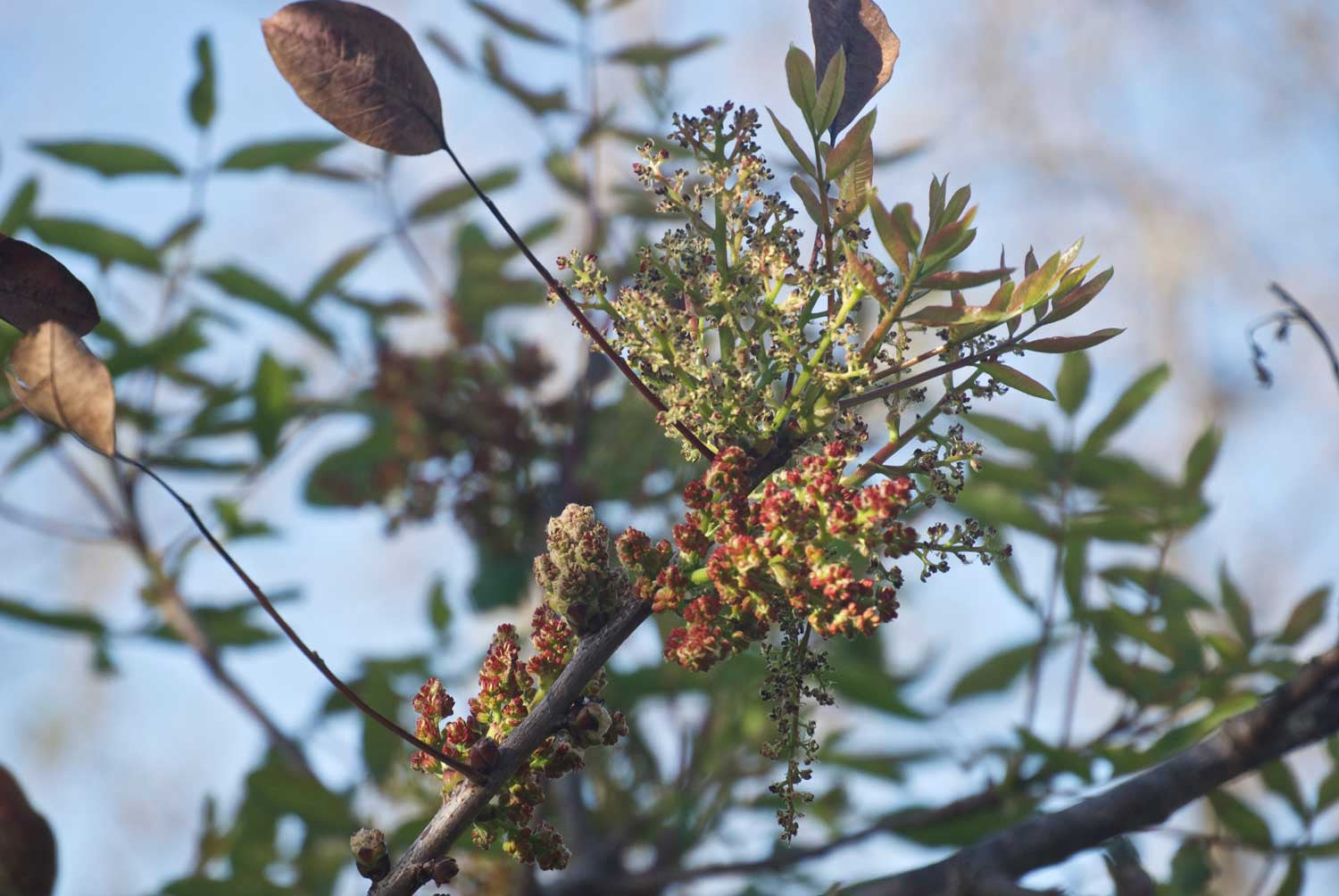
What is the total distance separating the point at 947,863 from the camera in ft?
2.66

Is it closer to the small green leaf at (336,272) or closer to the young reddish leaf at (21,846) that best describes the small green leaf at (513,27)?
the small green leaf at (336,272)

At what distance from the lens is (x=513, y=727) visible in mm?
892

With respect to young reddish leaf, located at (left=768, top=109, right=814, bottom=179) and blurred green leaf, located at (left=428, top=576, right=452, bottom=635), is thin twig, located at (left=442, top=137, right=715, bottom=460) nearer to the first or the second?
young reddish leaf, located at (left=768, top=109, right=814, bottom=179)

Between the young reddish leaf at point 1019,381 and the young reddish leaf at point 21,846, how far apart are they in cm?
86

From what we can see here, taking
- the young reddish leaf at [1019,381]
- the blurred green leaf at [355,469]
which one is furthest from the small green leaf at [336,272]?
the young reddish leaf at [1019,381]

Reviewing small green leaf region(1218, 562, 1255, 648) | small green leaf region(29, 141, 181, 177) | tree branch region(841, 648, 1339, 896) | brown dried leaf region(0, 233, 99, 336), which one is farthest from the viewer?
small green leaf region(29, 141, 181, 177)

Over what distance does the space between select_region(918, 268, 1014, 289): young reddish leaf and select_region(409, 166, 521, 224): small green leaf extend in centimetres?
170

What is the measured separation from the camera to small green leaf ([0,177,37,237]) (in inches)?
81.6

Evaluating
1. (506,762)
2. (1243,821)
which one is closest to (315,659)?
(506,762)

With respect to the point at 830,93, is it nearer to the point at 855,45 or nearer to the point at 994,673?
the point at 855,45

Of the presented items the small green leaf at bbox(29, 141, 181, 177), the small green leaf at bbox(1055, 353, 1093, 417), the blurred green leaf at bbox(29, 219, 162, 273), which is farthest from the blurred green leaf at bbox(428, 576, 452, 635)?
the small green leaf at bbox(1055, 353, 1093, 417)

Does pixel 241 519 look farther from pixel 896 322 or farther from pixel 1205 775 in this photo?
pixel 1205 775

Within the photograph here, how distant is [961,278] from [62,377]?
644 mm

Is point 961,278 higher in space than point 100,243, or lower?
lower
